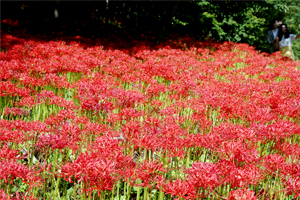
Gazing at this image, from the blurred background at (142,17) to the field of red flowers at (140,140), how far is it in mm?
7780

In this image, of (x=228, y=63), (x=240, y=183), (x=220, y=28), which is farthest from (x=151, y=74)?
(x=220, y=28)

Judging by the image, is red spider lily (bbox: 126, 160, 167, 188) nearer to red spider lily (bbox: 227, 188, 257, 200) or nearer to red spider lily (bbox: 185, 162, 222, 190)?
red spider lily (bbox: 185, 162, 222, 190)

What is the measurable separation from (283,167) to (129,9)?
1693 cm

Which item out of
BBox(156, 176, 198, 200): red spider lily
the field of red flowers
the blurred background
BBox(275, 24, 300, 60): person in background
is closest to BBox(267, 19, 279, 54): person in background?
BBox(275, 24, 300, 60): person in background

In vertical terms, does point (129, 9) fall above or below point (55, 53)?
above

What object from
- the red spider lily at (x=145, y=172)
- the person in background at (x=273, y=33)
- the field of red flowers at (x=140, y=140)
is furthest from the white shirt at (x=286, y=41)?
the red spider lily at (x=145, y=172)

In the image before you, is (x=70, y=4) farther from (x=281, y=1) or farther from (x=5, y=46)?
(x=281, y=1)

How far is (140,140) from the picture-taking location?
2.36 metres

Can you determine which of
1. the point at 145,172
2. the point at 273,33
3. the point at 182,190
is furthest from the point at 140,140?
the point at 273,33

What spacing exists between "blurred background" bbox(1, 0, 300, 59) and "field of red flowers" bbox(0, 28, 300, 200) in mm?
7780

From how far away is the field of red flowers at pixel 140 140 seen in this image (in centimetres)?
207

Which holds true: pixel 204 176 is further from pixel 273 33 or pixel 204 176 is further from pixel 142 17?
pixel 142 17

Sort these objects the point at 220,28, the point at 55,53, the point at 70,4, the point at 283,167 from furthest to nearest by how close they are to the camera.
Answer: the point at 70,4, the point at 220,28, the point at 55,53, the point at 283,167

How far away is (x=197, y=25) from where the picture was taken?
17.2 m
